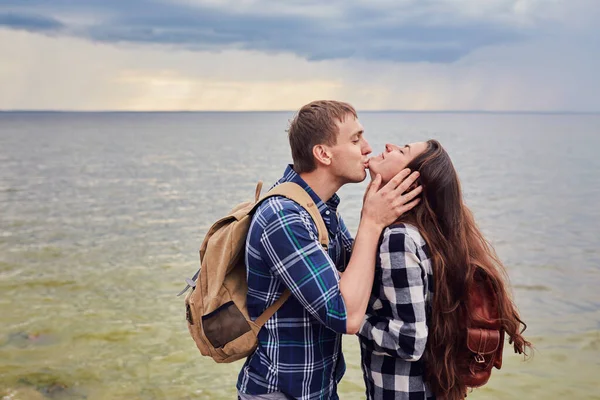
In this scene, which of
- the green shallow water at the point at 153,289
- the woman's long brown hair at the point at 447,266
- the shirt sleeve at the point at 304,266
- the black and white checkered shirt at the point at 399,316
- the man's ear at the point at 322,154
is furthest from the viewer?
the green shallow water at the point at 153,289

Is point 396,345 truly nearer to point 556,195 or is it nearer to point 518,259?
point 518,259

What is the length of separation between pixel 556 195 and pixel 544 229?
917cm

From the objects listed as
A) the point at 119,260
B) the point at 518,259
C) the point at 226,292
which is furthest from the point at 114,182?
the point at 226,292

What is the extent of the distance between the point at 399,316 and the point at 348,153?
829 millimetres

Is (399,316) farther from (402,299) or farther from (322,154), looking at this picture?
(322,154)

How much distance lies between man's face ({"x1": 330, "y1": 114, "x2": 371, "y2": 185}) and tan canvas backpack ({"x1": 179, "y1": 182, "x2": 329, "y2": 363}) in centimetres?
23

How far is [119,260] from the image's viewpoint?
13484 mm

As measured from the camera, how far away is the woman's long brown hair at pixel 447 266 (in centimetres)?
312

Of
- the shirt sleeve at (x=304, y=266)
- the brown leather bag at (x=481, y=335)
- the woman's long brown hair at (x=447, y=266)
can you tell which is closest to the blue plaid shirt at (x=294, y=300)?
the shirt sleeve at (x=304, y=266)

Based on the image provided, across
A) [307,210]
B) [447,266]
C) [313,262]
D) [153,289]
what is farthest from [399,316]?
[153,289]

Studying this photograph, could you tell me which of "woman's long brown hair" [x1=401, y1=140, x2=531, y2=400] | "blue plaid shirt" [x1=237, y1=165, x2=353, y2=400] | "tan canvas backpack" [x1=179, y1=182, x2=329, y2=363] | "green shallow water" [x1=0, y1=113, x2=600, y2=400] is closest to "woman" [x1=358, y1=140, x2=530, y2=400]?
"woman's long brown hair" [x1=401, y1=140, x2=531, y2=400]

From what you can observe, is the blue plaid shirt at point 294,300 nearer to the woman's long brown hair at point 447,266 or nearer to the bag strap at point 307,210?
the bag strap at point 307,210

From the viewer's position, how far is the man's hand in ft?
10.3

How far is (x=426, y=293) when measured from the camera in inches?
124
